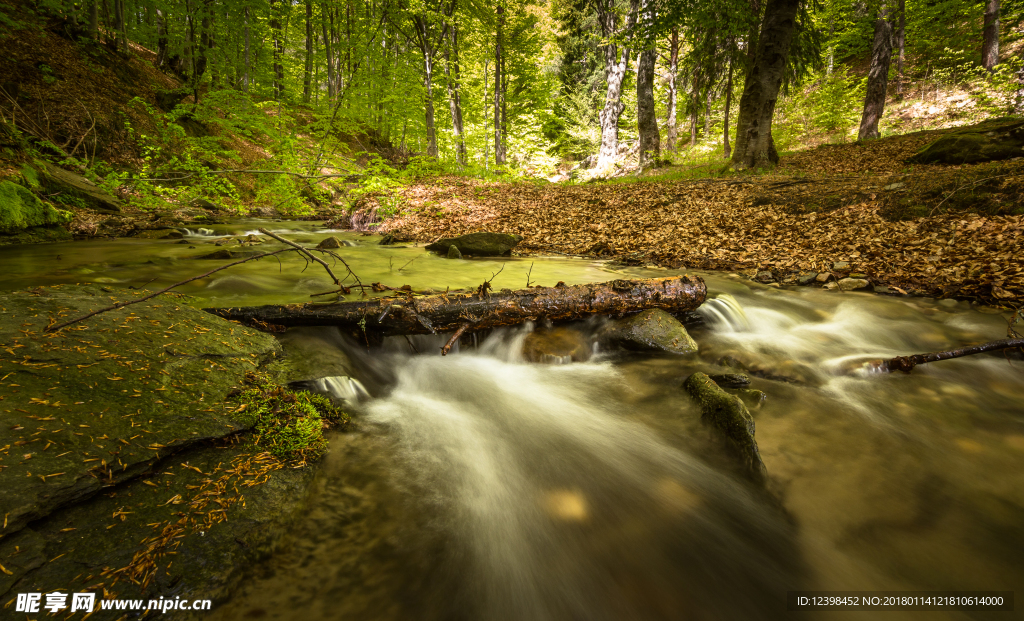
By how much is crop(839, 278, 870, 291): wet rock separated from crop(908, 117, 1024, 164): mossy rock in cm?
658

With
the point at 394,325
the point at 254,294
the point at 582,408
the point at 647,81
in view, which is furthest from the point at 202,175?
the point at 647,81

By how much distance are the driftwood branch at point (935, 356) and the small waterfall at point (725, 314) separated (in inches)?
48.2

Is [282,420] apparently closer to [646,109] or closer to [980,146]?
[980,146]

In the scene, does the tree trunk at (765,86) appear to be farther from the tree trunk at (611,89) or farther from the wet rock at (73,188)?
the wet rock at (73,188)

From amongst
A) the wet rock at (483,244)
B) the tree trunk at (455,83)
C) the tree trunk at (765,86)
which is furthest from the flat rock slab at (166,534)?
the tree trunk at (455,83)

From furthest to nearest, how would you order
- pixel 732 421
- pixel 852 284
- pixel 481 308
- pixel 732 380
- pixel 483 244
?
pixel 483 244, pixel 852 284, pixel 481 308, pixel 732 380, pixel 732 421

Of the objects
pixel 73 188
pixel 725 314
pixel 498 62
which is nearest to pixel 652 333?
pixel 725 314

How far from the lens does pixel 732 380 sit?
10.5ft

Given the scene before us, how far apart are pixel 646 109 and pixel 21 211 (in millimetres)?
17073

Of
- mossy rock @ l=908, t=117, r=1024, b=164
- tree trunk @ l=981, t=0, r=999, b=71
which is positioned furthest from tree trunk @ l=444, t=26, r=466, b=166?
tree trunk @ l=981, t=0, r=999, b=71

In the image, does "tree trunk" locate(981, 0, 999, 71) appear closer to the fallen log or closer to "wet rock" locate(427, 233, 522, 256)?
"wet rock" locate(427, 233, 522, 256)

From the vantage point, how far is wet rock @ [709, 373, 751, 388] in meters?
3.18

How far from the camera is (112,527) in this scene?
1.45 m

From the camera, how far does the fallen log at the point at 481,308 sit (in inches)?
138
